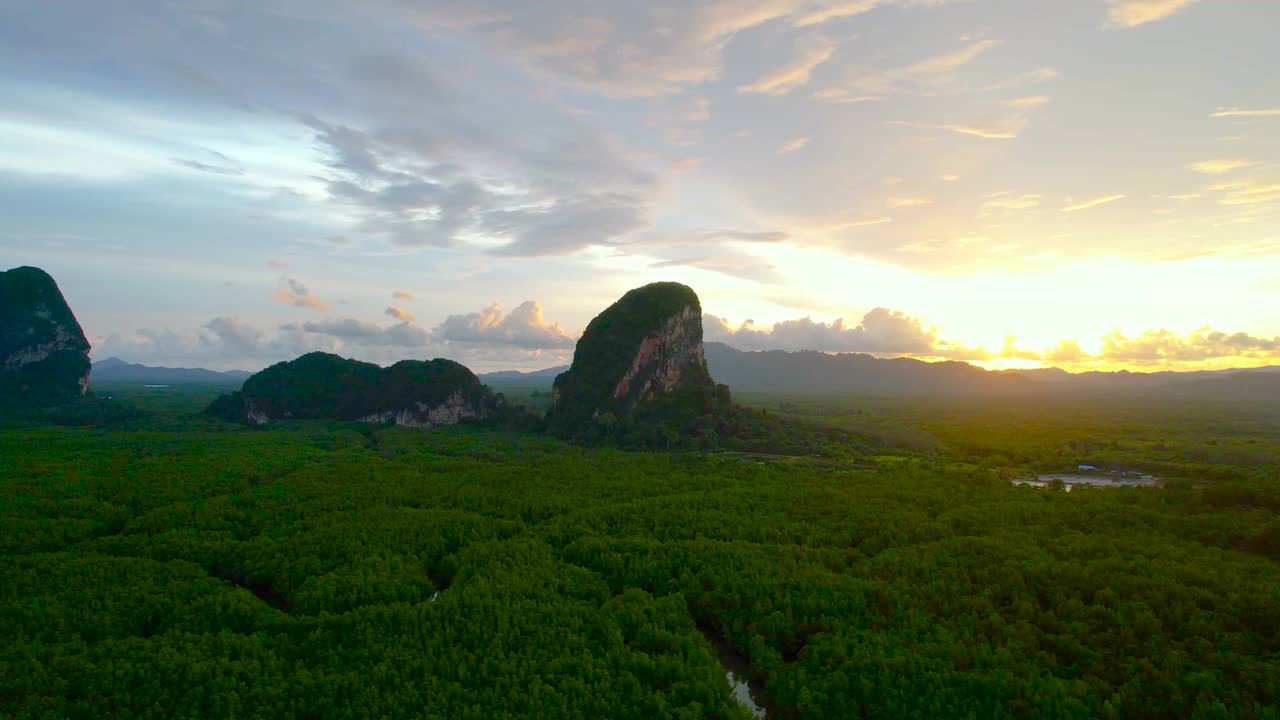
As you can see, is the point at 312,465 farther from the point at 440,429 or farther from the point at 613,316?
the point at 613,316

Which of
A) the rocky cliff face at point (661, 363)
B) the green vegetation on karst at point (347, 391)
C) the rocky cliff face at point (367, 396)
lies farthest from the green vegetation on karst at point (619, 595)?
the green vegetation on karst at point (347, 391)

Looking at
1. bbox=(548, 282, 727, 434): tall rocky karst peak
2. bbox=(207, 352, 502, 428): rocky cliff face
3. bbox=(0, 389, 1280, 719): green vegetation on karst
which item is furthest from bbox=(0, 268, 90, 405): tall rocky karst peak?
bbox=(548, 282, 727, 434): tall rocky karst peak

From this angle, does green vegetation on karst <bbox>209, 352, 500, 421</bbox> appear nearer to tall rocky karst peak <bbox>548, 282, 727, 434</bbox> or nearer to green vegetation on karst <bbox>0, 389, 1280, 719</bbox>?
tall rocky karst peak <bbox>548, 282, 727, 434</bbox>

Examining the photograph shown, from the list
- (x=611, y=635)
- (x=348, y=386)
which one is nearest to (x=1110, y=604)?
(x=611, y=635)

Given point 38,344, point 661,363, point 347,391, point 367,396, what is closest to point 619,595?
point 661,363

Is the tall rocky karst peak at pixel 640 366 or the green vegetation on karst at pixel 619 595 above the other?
the tall rocky karst peak at pixel 640 366

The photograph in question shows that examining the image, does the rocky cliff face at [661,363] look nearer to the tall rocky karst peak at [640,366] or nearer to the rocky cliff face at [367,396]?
the tall rocky karst peak at [640,366]

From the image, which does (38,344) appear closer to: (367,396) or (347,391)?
(347,391)
